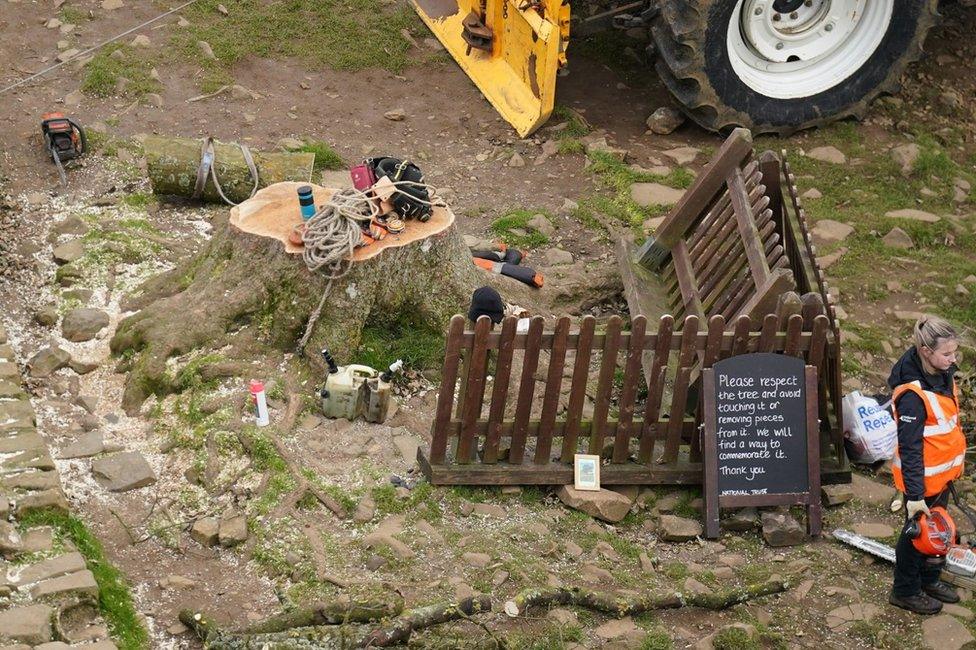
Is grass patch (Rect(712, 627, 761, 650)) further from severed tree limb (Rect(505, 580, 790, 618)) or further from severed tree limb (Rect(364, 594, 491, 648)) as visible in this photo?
severed tree limb (Rect(364, 594, 491, 648))

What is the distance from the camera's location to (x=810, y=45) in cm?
973

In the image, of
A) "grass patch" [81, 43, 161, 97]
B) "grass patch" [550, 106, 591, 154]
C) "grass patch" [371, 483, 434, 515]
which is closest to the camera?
"grass patch" [371, 483, 434, 515]

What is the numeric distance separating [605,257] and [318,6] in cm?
454

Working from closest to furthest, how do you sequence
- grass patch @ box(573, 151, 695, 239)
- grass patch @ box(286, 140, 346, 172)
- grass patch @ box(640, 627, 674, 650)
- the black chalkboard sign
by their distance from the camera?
grass patch @ box(640, 627, 674, 650) → the black chalkboard sign → grass patch @ box(573, 151, 695, 239) → grass patch @ box(286, 140, 346, 172)

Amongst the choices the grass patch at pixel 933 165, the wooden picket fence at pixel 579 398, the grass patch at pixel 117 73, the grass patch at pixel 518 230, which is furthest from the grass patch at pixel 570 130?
the wooden picket fence at pixel 579 398

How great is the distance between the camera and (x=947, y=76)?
10.5 meters

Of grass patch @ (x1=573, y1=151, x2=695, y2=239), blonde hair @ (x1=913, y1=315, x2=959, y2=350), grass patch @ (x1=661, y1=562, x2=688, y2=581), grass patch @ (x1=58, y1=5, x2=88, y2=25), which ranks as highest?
blonde hair @ (x1=913, y1=315, x2=959, y2=350)

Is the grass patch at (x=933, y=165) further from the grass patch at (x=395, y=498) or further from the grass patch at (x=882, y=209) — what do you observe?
the grass patch at (x=395, y=498)

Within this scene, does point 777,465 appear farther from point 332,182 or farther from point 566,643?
point 332,182

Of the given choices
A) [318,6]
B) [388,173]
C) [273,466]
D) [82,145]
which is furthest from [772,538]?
[318,6]

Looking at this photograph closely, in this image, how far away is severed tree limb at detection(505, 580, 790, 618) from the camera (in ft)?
17.4

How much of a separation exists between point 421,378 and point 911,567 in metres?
2.83

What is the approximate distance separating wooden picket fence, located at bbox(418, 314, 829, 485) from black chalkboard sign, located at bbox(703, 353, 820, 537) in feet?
0.30

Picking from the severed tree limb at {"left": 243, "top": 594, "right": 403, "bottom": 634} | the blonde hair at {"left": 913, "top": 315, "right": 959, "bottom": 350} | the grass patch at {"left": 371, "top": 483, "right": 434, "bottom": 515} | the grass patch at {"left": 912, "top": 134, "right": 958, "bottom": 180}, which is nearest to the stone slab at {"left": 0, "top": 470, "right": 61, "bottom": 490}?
the severed tree limb at {"left": 243, "top": 594, "right": 403, "bottom": 634}
